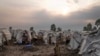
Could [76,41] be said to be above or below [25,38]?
below

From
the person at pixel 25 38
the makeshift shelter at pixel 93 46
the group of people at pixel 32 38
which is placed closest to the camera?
the makeshift shelter at pixel 93 46

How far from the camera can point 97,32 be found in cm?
1223

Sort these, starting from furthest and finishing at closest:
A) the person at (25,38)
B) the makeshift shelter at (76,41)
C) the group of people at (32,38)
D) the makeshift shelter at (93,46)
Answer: the group of people at (32,38), the person at (25,38), the makeshift shelter at (76,41), the makeshift shelter at (93,46)

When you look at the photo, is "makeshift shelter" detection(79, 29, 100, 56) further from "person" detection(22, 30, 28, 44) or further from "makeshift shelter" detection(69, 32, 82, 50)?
"person" detection(22, 30, 28, 44)

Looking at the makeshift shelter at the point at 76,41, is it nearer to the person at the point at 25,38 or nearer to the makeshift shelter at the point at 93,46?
the makeshift shelter at the point at 93,46

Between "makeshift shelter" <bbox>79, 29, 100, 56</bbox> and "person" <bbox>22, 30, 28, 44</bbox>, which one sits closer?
"makeshift shelter" <bbox>79, 29, 100, 56</bbox>

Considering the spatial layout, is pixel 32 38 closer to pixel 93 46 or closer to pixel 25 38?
pixel 25 38

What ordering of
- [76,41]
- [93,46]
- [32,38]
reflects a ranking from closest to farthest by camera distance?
[93,46], [76,41], [32,38]

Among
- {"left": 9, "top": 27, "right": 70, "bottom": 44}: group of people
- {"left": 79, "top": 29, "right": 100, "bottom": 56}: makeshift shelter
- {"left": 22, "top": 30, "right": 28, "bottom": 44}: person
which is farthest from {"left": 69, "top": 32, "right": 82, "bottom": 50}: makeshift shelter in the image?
{"left": 22, "top": 30, "right": 28, "bottom": 44}: person

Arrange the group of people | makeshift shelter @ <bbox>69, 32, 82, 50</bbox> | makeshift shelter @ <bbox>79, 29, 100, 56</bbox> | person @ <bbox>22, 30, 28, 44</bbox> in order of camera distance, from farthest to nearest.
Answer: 1. the group of people
2. person @ <bbox>22, 30, 28, 44</bbox>
3. makeshift shelter @ <bbox>69, 32, 82, 50</bbox>
4. makeshift shelter @ <bbox>79, 29, 100, 56</bbox>

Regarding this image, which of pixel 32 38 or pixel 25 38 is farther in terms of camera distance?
pixel 32 38

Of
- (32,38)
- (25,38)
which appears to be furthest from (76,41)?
(32,38)

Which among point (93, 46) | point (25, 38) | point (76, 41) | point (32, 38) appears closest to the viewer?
point (93, 46)

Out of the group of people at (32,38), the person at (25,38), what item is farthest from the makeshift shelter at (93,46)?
the person at (25,38)
